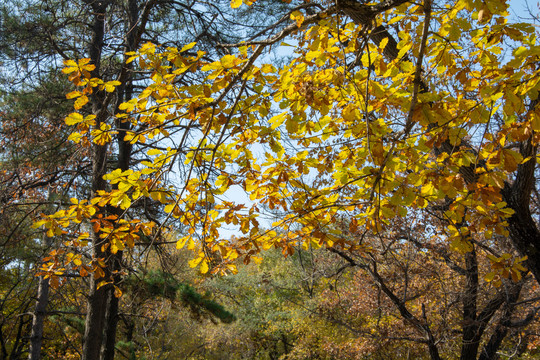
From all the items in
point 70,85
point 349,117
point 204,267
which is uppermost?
point 70,85

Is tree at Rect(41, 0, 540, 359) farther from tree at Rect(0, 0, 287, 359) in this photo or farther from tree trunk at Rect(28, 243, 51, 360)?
tree trunk at Rect(28, 243, 51, 360)

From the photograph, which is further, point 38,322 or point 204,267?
point 38,322

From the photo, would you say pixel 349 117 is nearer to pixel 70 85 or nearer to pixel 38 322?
pixel 70 85

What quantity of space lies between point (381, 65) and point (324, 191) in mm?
668

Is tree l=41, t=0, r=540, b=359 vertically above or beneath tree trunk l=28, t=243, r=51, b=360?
above

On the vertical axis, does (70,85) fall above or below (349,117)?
above

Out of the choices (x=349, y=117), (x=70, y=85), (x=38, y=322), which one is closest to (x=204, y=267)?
(x=349, y=117)

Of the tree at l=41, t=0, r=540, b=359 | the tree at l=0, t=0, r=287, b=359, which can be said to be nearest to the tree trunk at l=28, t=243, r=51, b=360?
the tree at l=0, t=0, r=287, b=359

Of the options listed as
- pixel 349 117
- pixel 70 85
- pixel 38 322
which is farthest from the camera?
pixel 38 322

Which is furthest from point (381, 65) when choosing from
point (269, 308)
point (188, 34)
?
point (269, 308)

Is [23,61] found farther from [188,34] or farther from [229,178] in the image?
[229,178]

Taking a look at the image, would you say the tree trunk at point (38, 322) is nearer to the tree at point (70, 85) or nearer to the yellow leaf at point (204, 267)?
the tree at point (70, 85)

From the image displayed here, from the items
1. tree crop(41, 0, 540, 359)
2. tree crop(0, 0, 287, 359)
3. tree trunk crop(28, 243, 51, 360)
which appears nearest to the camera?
tree crop(41, 0, 540, 359)

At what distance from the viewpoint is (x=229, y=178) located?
1.96m
